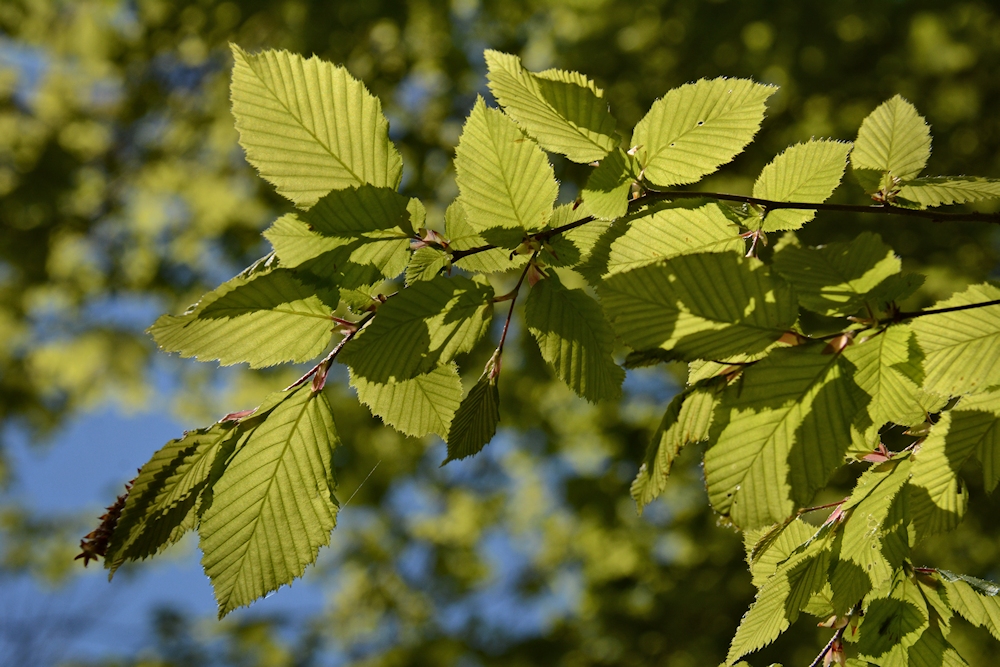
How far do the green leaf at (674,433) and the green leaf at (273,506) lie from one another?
0.29m

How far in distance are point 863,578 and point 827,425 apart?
20 cm

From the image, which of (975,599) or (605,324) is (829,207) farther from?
(975,599)

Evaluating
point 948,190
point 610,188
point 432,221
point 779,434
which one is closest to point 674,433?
point 779,434

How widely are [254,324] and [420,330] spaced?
16cm

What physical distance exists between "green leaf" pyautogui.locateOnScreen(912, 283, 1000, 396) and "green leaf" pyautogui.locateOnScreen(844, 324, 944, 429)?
2 centimetres

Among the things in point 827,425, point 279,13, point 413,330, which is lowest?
point 827,425

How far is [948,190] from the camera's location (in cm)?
73

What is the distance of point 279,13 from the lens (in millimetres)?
4664

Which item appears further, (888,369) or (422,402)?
(422,402)

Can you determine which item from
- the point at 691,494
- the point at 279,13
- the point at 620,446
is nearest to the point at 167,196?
the point at 279,13

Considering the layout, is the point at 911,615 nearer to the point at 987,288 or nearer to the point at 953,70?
the point at 987,288

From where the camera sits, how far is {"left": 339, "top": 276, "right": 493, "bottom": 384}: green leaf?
0.65 meters

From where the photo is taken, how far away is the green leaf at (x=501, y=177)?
2.20ft

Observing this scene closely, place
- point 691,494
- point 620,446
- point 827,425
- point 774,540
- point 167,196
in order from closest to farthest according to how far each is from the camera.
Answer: point 827,425 < point 774,540 < point 620,446 < point 691,494 < point 167,196
